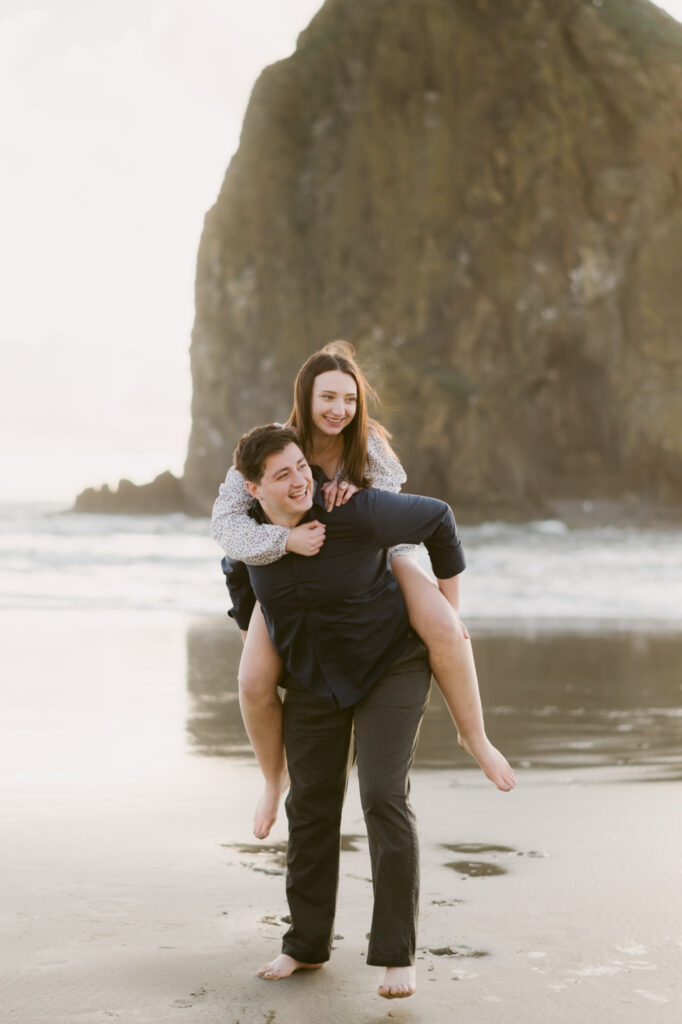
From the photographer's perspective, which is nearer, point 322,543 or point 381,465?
point 322,543

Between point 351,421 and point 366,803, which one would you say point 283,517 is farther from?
point 366,803

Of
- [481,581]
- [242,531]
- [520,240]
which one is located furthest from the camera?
[520,240]

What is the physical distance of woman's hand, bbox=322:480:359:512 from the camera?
292 centimetres

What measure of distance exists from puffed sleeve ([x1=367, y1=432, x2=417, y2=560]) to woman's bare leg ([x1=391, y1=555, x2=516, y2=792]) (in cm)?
13

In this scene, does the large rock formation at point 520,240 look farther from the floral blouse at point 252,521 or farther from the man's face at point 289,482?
the man's face at point 289,482

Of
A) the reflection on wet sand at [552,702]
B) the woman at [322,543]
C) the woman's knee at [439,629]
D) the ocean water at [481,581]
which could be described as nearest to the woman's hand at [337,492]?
the woman at [322,543]

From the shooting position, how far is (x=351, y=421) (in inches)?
122

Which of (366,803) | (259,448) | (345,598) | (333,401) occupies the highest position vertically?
(333,401)

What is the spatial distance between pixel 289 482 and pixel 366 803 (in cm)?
82

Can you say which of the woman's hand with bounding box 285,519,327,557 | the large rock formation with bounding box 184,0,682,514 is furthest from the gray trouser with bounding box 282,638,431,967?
the large rock formation with bounding box 184,0,682,514

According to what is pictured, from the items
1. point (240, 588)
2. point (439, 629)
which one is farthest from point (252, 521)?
point (439, 629)

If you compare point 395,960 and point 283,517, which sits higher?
point 283,517

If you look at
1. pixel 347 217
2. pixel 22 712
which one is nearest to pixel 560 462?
pixel 347 217

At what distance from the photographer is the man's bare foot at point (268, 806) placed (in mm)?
3215
